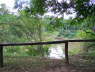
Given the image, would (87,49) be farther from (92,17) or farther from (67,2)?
(67,2)

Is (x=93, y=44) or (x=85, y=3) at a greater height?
(x=85, y=3)

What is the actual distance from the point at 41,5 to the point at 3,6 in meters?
3.07

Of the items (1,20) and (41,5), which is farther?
(1,20)

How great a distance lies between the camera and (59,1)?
455 cm

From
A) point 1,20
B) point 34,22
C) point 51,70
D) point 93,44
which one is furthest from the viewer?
point 34,22

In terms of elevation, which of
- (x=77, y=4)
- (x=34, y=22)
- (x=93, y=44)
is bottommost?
(x=93, y=44)

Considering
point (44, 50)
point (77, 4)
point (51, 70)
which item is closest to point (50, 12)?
point (77, 4)

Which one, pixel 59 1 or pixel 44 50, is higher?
pixel 59 1

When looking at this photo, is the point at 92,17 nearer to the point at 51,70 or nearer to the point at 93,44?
the point at 93,44

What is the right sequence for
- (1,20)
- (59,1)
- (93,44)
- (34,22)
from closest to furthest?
(59,1) → (93,44) → (1,20) → (34,22)

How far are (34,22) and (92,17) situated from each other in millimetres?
3262

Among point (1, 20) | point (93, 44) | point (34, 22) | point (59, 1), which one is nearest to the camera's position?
point (59, 1)

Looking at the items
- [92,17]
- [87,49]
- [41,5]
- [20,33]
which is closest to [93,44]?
[87,49]

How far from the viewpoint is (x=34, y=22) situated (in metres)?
7.35
